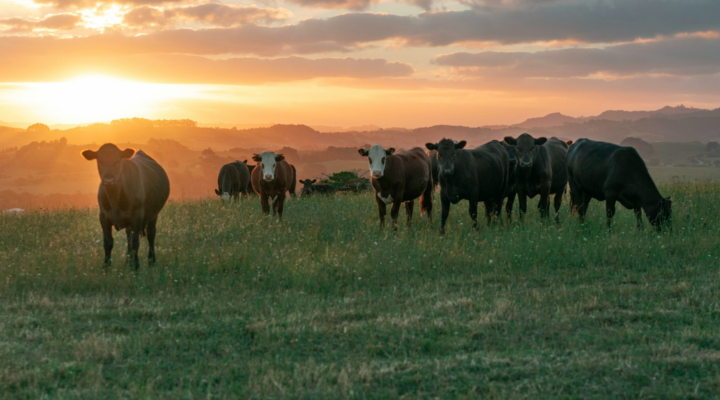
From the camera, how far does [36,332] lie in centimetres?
670

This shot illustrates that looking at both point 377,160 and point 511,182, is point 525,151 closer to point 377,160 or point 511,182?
point 511,182

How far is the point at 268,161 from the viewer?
1653 cm

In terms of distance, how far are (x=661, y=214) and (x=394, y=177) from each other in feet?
18.2

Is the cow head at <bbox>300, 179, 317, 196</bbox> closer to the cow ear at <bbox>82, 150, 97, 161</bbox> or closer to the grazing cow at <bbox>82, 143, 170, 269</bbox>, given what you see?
the grazing cow at <bbox>82, 143, 170, 269</bbox>

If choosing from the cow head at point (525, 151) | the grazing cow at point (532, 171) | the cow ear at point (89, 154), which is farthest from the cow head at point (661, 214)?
the cow ear at point (89, 154)

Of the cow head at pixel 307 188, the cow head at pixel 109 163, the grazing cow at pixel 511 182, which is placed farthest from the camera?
the cow head at pixel 307 188

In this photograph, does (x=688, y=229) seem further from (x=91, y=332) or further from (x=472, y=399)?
(x=91, y=332)

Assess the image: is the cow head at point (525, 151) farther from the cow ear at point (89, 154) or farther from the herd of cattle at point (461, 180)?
the cow ear at point (89, 154)

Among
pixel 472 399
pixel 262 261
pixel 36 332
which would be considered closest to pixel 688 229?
pixel 262 261

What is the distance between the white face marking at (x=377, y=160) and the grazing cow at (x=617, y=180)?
4.70 metres

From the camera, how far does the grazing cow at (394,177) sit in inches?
541

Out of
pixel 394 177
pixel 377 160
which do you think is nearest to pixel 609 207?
pixel 394 177

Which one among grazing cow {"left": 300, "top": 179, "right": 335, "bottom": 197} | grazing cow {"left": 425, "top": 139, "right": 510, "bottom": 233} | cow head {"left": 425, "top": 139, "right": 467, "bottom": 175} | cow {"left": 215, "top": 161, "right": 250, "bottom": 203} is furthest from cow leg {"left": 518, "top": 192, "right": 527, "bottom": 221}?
grazing cow {"left": 300, "top": 179, "right": 335, "bottom": 197}

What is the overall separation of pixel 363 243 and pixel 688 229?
21.5ft
